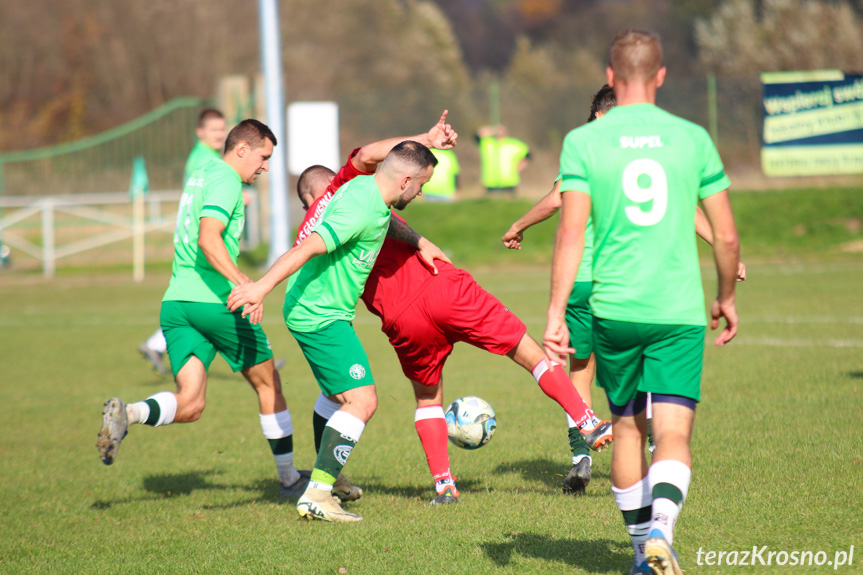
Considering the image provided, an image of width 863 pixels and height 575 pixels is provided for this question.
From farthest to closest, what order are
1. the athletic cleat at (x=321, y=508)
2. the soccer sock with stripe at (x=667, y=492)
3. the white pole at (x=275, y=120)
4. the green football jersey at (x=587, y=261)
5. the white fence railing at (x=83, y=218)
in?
the white fence railing at (x=83, y=218)
the white pole at (x=275, y=120)
the green football jersey at (x=587, y=261)
the athletic cleat at (x=321, y=508)
the soccer sock with stripe at (x=667, y=492)

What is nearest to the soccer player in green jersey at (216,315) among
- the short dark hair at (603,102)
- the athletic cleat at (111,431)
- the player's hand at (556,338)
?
the athletic cleat at (111,431)

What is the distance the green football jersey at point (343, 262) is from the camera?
4309mm

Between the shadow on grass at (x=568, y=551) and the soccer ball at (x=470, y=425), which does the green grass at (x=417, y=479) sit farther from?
the soccer ball at (x=470, y=425)

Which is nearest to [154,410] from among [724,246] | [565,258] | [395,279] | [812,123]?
[395,279]

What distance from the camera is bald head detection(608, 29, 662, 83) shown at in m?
3.21

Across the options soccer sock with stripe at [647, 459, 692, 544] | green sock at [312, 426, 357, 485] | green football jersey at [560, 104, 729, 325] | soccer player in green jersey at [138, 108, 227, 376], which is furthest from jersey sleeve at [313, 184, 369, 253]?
soccer player in green jersey at [138, 108, 227, 376]

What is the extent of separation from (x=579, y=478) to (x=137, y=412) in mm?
2458


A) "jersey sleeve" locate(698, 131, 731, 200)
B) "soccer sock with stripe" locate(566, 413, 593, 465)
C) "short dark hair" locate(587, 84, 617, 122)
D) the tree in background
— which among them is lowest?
"soccer sock with stripe" locate(566, 413, 593, 465)

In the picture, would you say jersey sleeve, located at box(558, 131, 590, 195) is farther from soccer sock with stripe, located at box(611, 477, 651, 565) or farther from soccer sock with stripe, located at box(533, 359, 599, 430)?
soccer sock with stripe, located at box(533, 359, 599, 430)

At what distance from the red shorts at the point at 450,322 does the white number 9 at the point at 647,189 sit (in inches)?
59.0

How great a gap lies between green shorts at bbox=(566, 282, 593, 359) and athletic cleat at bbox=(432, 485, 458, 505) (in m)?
1.09

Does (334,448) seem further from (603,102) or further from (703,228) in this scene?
(603,102)

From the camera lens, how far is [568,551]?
12.5 feet

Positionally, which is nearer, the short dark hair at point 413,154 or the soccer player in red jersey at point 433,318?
the short dark hair at point 413,154
